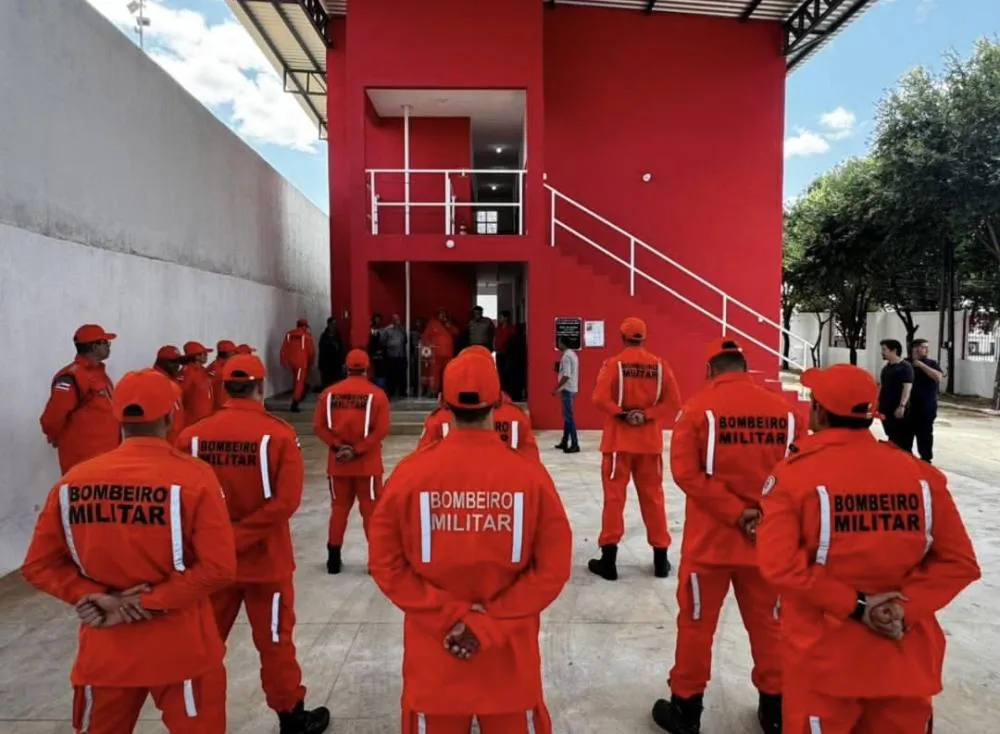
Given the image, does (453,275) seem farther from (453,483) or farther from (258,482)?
(453,483)

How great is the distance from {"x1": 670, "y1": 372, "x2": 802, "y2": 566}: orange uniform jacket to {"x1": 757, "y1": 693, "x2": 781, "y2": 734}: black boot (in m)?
0.69

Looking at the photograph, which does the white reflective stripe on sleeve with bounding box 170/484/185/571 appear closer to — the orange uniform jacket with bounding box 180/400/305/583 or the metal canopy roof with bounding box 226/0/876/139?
the orange uniform jacket with bounding box 180/400/305/583

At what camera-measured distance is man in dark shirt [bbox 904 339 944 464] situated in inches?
352

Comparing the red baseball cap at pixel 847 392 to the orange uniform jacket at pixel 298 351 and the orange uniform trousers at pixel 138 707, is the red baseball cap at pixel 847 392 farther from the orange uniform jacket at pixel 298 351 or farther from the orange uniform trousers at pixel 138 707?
the orange uniform jacket at pixel 298 351

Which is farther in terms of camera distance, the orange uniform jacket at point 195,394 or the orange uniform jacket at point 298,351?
the orange uniform jacket at point 298,351

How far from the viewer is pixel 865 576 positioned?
2240 mm

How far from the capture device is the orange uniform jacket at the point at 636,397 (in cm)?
548

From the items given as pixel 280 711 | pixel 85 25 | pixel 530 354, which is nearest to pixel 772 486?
pixel 280 711

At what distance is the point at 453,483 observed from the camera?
2.18 metres

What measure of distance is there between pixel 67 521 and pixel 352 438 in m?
3.11

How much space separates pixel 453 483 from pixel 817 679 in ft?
4.31

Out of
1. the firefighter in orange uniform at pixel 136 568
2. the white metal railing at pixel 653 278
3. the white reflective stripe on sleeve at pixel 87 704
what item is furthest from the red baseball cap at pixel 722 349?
the white metal railing at pixel 653 278

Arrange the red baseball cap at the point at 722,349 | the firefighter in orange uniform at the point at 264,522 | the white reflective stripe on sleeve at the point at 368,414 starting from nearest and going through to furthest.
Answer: the firefighter in orange uniform at the point at 264,522 < the red baseball cap at the point at 722,349 < the white reflective stripe on sleeve at the point at 368,414

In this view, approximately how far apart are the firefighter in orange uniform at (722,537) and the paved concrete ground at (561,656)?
0.30 meters
